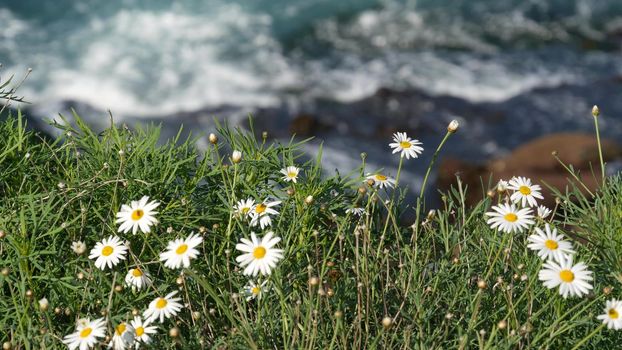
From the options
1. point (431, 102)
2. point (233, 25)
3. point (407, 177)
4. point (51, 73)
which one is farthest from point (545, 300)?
point (233, 25)

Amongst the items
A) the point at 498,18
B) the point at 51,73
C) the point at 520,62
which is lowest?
the point at 51,73

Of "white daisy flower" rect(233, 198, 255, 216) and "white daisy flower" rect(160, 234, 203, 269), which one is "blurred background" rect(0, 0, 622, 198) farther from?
"white daisy flower" rect(160, 234, 203, 269)

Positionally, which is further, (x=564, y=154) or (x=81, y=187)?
(x=564, y=154)

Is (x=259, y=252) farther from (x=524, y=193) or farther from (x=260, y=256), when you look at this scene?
(x=524, y=193)

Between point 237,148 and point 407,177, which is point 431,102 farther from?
point 237,148

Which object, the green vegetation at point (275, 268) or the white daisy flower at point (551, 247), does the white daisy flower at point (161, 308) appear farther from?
the white daisy flower at point (551, 247)

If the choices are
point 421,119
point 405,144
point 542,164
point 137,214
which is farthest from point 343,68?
point 137,214

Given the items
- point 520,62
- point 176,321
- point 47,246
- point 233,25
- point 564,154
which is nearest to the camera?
point 176,321

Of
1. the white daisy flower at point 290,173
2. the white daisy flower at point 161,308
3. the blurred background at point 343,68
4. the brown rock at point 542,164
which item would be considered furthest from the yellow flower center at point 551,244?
the blurred background at point 343,68
